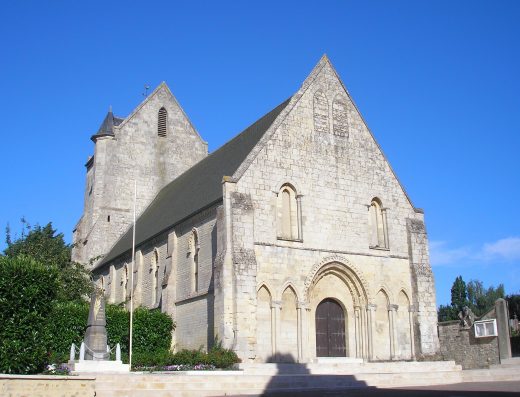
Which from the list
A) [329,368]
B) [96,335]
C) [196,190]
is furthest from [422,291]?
[96,335]

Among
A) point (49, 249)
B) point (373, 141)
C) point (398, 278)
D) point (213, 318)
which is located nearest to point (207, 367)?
point (213, 318)

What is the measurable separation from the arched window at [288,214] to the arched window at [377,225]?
4.14 meters

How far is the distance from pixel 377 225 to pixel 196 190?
31.5ft

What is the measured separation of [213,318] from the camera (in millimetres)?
25766

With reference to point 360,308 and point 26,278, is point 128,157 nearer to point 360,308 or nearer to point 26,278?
point 360,308

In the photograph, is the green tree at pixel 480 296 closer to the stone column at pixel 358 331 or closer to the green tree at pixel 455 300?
the green tree at pixel 455 300

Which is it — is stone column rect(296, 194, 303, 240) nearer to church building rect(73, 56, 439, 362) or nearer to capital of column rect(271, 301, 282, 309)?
church building rect(73, 56, 439, 362)

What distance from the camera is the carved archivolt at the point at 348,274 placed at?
89.8 ft

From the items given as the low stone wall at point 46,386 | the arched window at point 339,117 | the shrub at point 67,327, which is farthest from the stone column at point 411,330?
the low stone wall at point 46,386

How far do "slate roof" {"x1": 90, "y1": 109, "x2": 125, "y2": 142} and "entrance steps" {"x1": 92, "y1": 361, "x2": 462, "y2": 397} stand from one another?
2710cm

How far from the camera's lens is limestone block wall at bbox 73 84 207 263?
43188 mm

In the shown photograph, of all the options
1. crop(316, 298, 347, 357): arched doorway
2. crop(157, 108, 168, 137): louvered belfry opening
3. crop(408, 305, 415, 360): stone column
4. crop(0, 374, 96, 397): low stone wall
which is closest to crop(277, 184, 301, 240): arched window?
crop(316, 298, 347, 357): arched doorway

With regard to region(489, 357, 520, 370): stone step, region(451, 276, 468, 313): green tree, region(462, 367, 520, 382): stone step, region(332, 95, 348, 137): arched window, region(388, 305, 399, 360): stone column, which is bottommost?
region(462, 367, 520, 382): stone step

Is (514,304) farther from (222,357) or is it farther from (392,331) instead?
(222,357)
